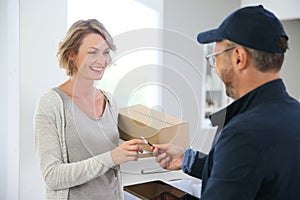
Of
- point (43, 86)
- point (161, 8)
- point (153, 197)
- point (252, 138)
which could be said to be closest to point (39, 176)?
point (43, 86)

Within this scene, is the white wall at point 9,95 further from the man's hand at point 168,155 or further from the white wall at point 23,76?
the man's hand at point 168,155

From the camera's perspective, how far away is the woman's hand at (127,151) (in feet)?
3.42

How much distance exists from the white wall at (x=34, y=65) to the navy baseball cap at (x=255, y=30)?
1.31 meters

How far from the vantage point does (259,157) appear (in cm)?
72

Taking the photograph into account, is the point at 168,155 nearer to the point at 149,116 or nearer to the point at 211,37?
the point at 149,116

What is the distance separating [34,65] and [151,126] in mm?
1163

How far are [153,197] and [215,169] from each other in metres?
0.72

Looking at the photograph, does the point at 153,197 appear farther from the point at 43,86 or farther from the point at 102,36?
the point at 43,86

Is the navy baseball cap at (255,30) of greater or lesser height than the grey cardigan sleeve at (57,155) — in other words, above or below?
above

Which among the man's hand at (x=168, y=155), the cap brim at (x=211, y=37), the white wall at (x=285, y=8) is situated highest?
the white wall at (x=285, y=8)

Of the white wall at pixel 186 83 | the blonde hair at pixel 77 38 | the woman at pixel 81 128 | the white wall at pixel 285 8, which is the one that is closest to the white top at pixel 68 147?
the woman at pixel 81 128

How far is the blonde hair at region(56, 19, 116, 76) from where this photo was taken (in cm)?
106

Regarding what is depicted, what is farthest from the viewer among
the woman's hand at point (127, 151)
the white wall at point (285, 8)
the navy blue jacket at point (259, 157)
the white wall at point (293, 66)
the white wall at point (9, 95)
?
the white wall at point (293, 66)

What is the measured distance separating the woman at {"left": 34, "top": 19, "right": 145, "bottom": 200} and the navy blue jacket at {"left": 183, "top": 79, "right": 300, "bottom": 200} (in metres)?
0.37
